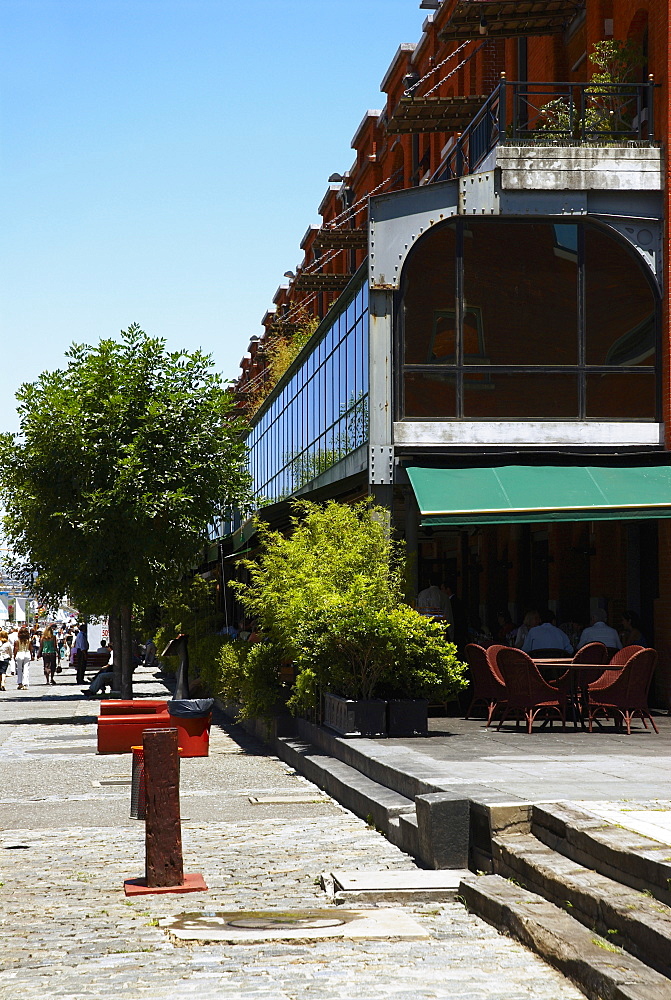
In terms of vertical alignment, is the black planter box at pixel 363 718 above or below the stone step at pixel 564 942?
above

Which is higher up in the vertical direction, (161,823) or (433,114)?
(433,114)

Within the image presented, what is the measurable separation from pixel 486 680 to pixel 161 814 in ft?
27.0

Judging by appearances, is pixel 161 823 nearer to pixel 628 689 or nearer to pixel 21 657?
pixel 628 689

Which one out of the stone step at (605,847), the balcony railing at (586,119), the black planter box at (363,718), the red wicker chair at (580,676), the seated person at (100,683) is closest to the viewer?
the stone step at (605,847)

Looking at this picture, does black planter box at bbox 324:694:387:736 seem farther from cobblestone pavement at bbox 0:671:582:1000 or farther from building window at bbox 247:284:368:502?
building window at bbox 247:284:368:502

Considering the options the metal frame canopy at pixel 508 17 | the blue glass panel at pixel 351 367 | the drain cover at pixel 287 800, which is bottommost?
the drain cover at pixel 287 800

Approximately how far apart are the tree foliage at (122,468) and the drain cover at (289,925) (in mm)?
16924

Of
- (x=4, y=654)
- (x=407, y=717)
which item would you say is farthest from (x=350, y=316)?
(x=4, y=654)

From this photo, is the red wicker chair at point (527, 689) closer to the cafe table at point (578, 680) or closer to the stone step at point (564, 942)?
the cafe table at point (578, 680)

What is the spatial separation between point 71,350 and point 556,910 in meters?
20.7

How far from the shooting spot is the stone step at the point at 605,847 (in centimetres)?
612

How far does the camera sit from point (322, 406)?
2655 cm

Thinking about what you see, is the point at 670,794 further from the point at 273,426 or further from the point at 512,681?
the point at 273,426

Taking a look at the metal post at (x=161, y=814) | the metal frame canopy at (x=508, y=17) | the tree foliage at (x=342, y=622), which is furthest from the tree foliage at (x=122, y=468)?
the metal post at (x=161, y=814)
